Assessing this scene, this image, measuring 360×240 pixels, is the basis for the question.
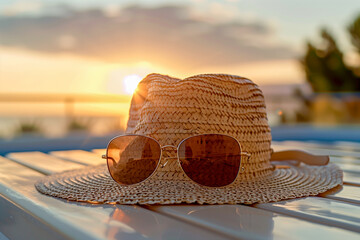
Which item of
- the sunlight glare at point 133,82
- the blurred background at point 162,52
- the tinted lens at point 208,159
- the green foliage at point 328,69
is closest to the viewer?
the tinted lens at point 208,159

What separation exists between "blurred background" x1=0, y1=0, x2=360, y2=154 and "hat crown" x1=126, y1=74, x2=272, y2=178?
5.33 m

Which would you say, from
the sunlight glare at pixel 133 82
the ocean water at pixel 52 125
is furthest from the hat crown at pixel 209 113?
the ocean water at pixel 52 125

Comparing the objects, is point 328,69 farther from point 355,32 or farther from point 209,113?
point 209,113

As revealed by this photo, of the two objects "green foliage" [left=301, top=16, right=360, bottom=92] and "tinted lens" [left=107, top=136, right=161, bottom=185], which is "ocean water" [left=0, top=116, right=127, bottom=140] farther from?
"green foliage" [left=301, top=16, right=360, bottom=92]

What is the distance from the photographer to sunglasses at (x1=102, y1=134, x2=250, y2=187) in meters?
0.84

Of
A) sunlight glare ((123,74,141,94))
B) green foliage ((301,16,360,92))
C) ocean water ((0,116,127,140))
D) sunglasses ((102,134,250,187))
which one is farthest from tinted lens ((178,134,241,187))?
green foliage ((301,16,360,92))

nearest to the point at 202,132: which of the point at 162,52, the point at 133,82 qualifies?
the point at 133,82

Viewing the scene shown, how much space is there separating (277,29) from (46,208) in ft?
47.6

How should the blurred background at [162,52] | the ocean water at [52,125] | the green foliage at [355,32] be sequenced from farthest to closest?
the green foliage at [355,32] → the blurred background at [162,52] → the ocean water at [52,125]

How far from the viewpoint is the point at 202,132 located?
894 mm

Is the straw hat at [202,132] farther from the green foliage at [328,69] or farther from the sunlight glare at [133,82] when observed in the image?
the green foliage at [328,69]

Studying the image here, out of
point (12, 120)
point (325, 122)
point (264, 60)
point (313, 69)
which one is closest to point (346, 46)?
point (313, 69)

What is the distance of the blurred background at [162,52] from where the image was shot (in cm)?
689

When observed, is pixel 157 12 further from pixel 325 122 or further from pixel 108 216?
pixel 108 216
